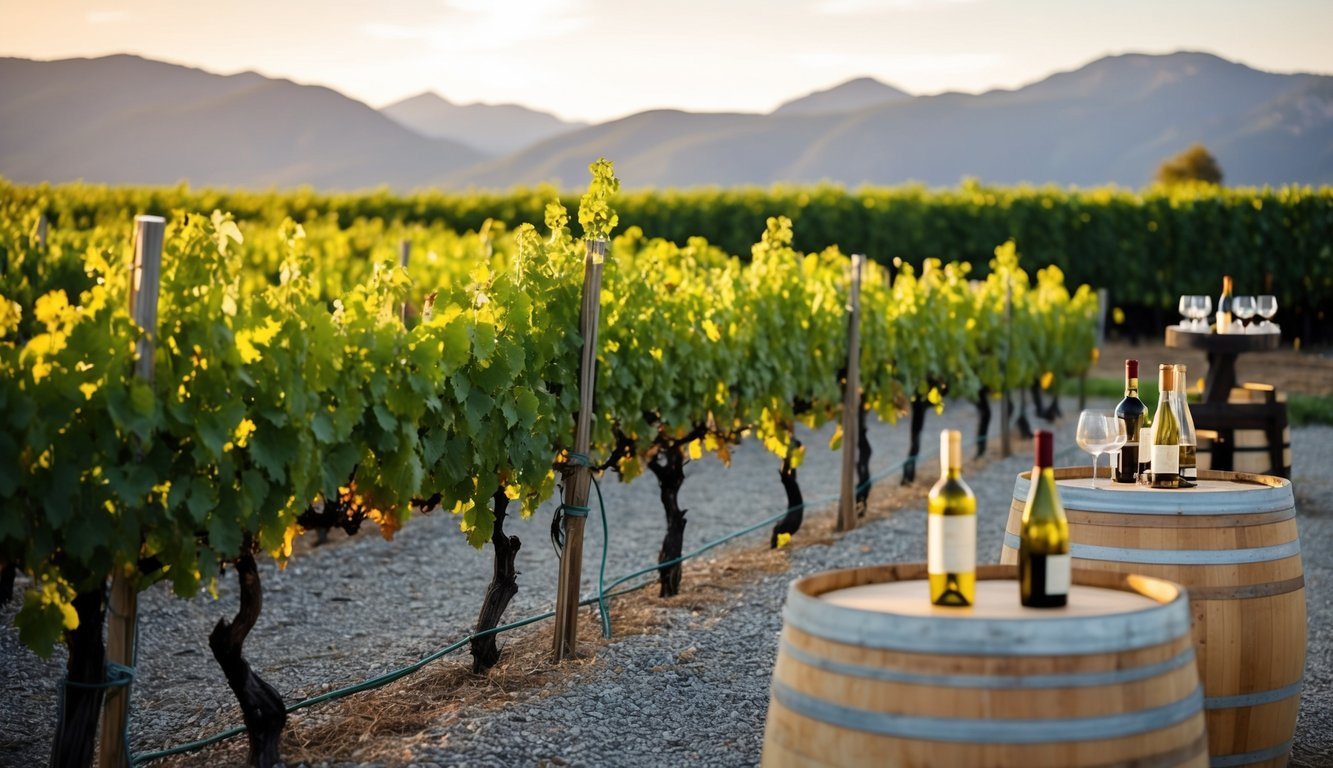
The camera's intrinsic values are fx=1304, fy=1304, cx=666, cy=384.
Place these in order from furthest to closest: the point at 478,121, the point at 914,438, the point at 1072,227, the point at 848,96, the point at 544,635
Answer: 1. the point at 848,96
2. the point at 478,121
3. the point at 1072,227
4. the point at 914,438
5. the point at 544,635

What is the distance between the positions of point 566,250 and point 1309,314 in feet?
58.8

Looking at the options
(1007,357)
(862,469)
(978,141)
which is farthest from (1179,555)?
(978,141)

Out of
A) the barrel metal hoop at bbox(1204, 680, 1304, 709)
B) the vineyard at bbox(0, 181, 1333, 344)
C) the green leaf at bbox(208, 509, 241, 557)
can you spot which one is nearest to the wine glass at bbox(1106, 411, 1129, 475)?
the barrel metal hoop at bbox(1204, 680, 1304, 709)

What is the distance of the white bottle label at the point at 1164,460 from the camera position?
11.4ft

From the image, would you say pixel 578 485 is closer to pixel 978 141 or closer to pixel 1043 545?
pixel 1043 545

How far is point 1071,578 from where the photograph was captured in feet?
8.84

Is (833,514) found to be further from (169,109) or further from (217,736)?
(169,109)

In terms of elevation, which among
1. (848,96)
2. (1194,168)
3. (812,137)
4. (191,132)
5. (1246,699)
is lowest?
(1246,699)

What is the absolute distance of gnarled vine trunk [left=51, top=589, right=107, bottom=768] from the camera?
10.9 feet

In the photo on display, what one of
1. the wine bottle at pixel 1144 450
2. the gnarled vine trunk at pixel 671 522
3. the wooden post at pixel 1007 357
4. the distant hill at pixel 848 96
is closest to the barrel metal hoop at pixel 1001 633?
the wine bottle at pixel 1144 450

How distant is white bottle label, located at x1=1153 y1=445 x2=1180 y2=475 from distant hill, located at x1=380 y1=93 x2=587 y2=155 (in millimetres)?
164460

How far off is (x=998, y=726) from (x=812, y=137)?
14867 cm

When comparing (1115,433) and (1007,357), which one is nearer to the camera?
(1115,433)

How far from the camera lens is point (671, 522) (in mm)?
5934
